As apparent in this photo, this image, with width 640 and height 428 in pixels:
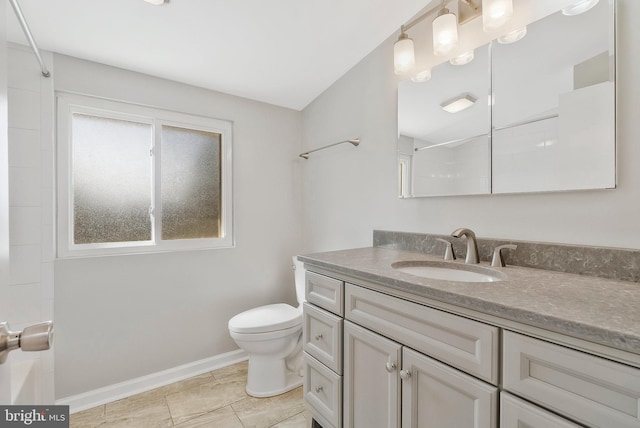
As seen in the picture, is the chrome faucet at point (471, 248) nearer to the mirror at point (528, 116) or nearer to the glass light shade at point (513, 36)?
the mirror at point (528, 116)

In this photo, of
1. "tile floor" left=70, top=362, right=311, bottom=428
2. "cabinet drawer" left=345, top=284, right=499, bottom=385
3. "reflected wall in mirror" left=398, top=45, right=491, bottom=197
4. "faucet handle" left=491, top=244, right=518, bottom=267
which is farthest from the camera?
"tile floor" left=70, top=362, right=311, bottom=428

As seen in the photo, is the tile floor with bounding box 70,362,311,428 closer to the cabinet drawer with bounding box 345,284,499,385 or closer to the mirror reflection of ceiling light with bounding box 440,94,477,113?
the cabinet drawer with bounding box 345,284,499,385

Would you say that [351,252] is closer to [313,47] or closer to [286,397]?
[286,397]

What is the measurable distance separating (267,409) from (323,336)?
797mm

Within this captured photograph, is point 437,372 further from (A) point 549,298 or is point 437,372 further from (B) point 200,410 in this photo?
(B) point 200,410

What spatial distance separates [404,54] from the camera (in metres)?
1.52

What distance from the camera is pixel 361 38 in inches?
67.3

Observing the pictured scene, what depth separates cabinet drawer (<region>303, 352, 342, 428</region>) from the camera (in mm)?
1208

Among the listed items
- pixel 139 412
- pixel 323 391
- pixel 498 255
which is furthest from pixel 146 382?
pixel 498 255

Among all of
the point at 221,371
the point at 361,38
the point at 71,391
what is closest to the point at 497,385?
the point at 361,38

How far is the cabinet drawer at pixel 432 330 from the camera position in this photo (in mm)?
736

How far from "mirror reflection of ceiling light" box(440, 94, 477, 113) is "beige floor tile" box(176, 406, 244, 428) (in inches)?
79.8

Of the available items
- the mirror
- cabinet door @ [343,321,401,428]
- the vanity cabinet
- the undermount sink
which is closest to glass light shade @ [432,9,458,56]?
the mirror

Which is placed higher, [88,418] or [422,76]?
[422,76]
